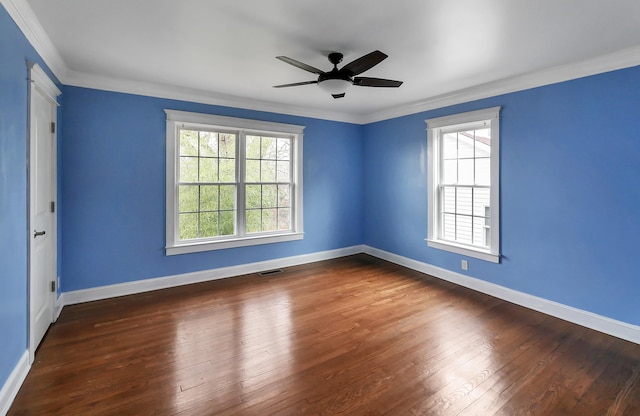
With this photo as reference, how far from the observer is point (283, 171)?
16.4ft

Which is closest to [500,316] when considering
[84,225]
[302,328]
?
[302,328]

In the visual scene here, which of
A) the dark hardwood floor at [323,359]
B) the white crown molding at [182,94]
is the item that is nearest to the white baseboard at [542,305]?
the dark hardwood floor at [323,359]

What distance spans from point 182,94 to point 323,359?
359 cm

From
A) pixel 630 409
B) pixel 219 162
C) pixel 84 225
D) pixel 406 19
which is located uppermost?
pixel 406 19

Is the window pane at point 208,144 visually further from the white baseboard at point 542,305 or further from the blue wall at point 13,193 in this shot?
the white baseboard at point 542,305

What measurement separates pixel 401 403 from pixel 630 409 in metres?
1.42

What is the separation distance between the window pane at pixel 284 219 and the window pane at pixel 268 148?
87 cm

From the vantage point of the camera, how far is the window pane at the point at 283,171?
493 centimetres

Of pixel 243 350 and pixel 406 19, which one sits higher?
pixel 406 19

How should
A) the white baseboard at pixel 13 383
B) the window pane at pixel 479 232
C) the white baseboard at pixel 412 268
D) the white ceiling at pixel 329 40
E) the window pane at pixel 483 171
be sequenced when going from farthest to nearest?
1. the window pane at pixel 479 232
2. the window pane at pixel 483 171
3. the white baseboard at pixel 412 268
4. the white ceiling at pixel 329 40
5. the white baseboard at pixel 13 383

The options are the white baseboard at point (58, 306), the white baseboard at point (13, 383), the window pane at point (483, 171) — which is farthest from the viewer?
the window pane at point (483, 171)

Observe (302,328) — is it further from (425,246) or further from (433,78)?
(433,78)

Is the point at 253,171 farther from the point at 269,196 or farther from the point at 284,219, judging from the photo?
the point at 284,219

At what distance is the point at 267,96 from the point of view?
14.1 feet
